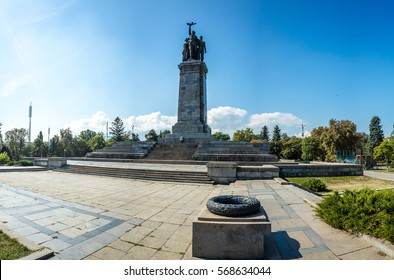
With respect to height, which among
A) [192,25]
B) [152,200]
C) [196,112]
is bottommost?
[152,200]

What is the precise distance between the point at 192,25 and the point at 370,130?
193 feet

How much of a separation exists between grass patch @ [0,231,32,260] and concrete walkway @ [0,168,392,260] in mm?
311

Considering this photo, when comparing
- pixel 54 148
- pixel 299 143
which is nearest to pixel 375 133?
pixel 299 143

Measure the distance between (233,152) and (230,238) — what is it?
17.9m

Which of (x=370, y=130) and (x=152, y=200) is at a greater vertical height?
(x=370, y=130)

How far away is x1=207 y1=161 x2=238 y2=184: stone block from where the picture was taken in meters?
11.7

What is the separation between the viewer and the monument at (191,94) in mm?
27000

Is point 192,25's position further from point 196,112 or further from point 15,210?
point 15,210

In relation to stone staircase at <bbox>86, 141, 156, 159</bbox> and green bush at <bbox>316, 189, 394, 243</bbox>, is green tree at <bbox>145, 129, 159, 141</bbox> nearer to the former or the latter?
stone staircase at <bbox>86, 141, 156, 159</bbox>

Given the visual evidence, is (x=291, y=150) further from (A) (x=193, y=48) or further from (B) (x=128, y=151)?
(B) (x=128, y=151)

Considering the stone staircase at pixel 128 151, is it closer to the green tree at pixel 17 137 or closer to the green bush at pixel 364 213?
the green bush at pixel 364 213

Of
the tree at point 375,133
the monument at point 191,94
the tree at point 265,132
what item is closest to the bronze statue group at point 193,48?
the monument at point 191,94
